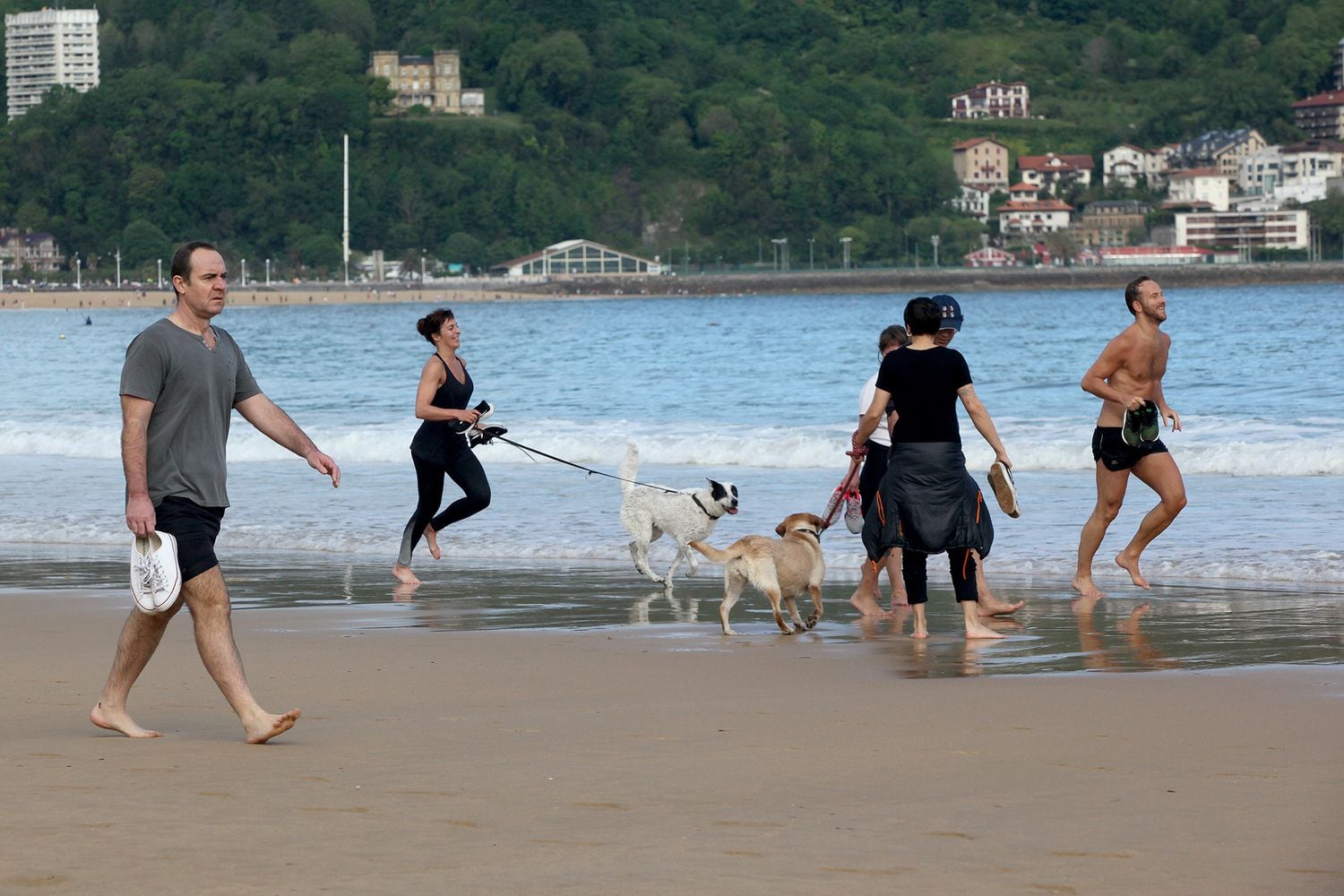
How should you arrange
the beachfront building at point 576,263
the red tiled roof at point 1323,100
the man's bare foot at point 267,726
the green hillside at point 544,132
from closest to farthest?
the man's bare foot at point 267,726 < the beachfront building at point 576,263 < the green hillside at point 544,132 < the red tiled roof at point 1323,100

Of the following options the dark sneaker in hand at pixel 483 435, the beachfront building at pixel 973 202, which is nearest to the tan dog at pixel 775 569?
the dark sneaker in hand at pixel 483 435

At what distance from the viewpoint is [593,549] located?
10312 mm

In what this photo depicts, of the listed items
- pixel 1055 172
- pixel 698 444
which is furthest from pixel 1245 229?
pixel 698 444

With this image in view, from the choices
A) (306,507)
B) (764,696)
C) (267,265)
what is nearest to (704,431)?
(306,507)

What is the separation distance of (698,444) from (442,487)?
26.6 ft

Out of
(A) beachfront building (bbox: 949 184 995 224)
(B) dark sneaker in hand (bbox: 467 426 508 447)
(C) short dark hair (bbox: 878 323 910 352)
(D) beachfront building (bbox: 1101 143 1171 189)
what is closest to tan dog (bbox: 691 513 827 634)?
(C) short dark hair (bbox: 878 323 910 352)

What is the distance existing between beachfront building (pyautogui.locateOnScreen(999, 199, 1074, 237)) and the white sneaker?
529 feet

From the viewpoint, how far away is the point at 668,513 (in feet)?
28.6

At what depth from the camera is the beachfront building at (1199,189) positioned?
162 m

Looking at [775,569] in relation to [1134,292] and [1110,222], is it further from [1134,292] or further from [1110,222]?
[1110,222]

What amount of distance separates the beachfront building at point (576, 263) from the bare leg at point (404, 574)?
134535 mm

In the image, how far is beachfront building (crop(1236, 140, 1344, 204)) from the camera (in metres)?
166

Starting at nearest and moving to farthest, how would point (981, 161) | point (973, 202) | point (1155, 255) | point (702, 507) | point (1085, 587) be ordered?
point (1085, 587) → point (702, 507) → point (1155, 255) → point (973, 202) → point (981, 161)

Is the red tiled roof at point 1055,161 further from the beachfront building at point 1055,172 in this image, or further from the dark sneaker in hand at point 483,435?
the dark sneaker in hand at point 483,435
